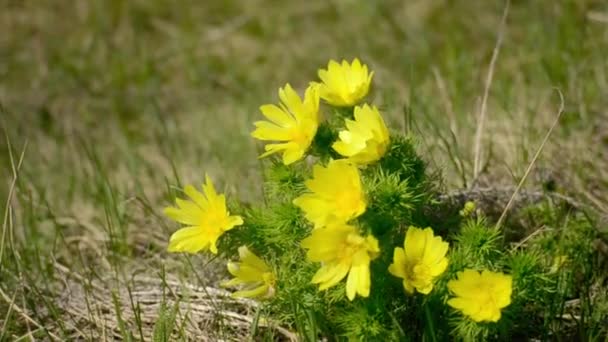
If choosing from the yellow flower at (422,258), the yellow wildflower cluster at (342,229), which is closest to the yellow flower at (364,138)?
the yellow wildflower cluster at (342,229)

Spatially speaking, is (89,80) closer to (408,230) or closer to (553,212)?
(553,212)

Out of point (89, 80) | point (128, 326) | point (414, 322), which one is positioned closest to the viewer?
point (414, 322)

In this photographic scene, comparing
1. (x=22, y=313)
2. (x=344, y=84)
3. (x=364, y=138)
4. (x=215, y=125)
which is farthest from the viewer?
(x=215, y=125)

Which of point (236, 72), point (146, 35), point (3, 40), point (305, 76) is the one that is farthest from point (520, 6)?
point (3, 40)

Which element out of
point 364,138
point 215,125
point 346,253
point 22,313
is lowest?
point 215,125

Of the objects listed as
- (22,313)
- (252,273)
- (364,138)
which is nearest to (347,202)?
(364,138)

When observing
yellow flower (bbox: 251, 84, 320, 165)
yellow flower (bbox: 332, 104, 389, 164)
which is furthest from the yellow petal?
yellow flower (bbox: 332, 104, 389, 164)

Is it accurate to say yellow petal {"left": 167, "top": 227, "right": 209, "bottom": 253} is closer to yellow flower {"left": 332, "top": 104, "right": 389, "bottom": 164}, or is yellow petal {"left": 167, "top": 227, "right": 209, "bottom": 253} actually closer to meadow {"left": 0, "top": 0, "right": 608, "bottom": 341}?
meadow {"left": 0, "top": 0, "right": 608, "bottom": 341}

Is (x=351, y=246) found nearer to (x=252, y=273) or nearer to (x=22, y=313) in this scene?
(x=252, y=273)

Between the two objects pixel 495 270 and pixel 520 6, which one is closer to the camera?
pixel 495 270
